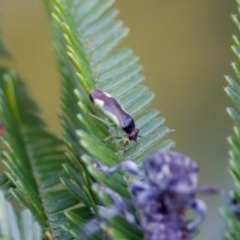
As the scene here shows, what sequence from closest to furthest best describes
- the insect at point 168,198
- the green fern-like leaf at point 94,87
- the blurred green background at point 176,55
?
1. the insect at point 168,198
2. the green fern-like leaf at point 94,87
3. the blurred green background at point 176,55

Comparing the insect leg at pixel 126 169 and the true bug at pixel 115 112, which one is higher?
the true bug at pixel 115 112

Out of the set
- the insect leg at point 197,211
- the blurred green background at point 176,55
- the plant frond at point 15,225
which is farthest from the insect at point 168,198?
the blurred green background at point 176,55

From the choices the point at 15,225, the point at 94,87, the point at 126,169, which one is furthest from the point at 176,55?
the point at 15,225

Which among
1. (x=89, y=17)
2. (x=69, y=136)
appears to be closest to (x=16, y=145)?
(x=69, y=136)

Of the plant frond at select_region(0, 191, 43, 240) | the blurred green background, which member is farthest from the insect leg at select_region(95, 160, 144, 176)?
the blurred green background

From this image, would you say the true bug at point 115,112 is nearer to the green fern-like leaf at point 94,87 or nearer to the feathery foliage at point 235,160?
the green fern-like leaf at point 94,87

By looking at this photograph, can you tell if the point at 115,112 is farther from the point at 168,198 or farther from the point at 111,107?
the point at 168,198

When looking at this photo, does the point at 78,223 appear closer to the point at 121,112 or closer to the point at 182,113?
the point at 121,112

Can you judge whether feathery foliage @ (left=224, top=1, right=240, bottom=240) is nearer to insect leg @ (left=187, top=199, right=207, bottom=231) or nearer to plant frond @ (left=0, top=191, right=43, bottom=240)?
insect leg @ (left=187, top=199, right=207, bottom=231)
